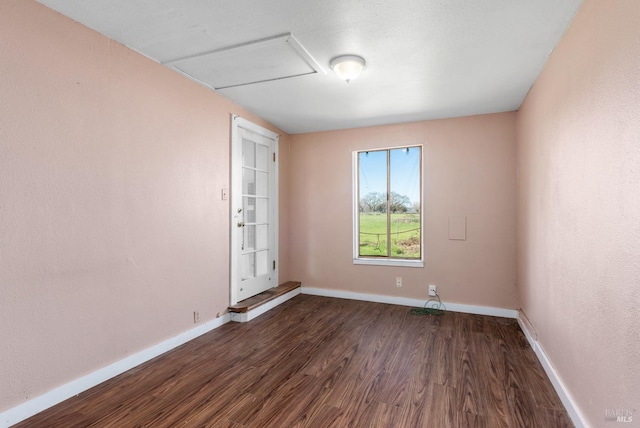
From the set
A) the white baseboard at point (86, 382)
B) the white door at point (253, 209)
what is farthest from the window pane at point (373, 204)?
the white baseboard at point (86, 382)

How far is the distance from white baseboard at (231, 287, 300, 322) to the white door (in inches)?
7.9

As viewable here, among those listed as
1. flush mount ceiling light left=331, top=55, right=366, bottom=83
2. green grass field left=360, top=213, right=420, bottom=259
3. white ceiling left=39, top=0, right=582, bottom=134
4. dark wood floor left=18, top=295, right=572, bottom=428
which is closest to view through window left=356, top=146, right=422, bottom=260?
green grass field left=360, top=213, right=420, bottom=259

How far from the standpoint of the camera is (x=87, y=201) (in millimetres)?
2031

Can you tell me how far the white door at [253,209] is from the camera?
343cm

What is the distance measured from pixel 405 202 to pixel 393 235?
1.61ft

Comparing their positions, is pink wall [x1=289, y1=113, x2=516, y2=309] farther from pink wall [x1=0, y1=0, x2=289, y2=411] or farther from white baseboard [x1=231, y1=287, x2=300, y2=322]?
pink wall [x1=0, y1=0, x2=289, y2=411]

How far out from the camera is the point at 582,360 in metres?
1.66

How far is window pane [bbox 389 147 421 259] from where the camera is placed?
4039 millimetres

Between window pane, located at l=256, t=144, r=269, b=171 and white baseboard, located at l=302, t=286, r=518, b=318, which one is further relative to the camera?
window pane, located at l=256, t=144, r=269, b=171

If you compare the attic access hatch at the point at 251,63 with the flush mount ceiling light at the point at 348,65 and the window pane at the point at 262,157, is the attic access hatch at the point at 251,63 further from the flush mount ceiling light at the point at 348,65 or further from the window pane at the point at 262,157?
the window pane at the point at 262,157

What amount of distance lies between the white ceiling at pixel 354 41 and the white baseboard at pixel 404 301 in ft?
7.83

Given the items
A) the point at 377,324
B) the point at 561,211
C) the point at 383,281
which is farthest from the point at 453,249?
the point at 561,211

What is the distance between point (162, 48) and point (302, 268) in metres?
3.26

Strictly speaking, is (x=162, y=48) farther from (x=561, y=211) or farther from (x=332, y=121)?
(x=561, y=211)
